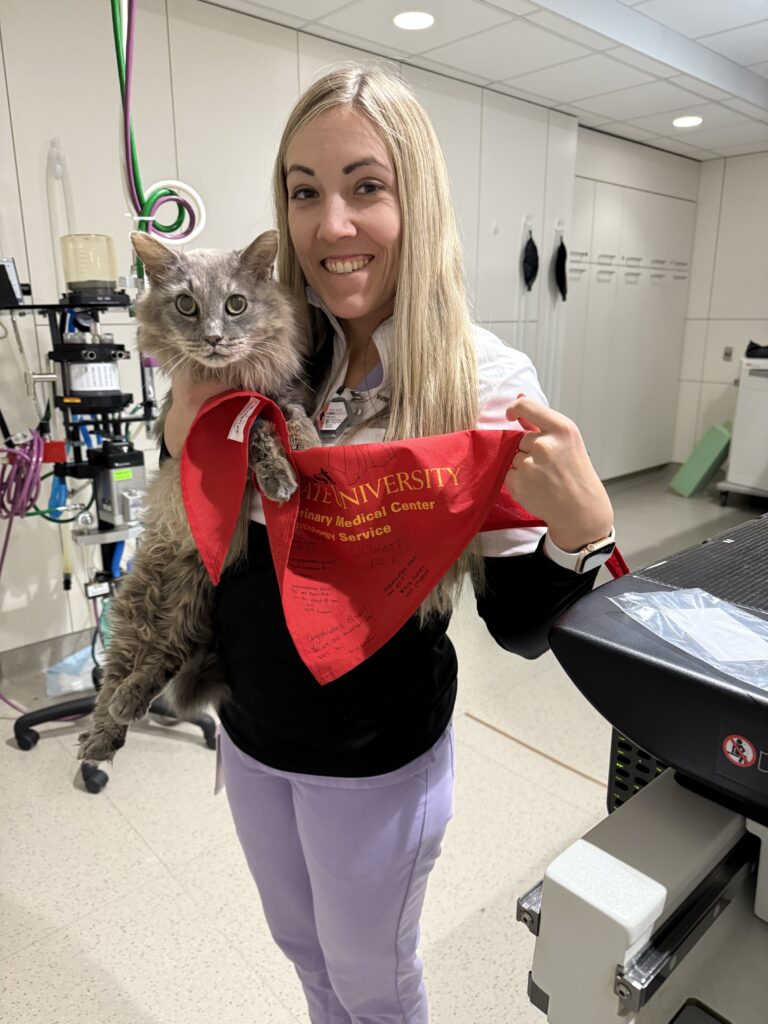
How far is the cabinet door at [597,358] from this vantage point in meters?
5.38

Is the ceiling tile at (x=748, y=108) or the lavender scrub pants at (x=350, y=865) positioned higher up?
the ceiling tile at (x=748, y=108)

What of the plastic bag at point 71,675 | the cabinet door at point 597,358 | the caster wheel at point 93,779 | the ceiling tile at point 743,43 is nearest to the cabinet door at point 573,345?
the cabinet door at point 597,358

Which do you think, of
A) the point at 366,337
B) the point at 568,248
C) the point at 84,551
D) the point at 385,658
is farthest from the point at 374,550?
the point at 568,248

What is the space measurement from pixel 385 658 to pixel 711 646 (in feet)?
1.69

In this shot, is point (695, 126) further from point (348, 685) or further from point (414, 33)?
point (348, 685)

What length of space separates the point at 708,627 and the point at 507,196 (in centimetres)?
439

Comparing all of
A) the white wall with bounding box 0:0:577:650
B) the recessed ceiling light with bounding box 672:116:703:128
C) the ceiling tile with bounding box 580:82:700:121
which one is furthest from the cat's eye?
the recessed ceiling light with bounding box 672:116:703:128

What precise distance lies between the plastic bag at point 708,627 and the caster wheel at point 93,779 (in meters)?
2.11

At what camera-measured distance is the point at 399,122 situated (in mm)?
941

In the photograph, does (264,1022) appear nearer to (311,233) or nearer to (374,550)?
(374,550)

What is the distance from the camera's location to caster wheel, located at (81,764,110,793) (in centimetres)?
223

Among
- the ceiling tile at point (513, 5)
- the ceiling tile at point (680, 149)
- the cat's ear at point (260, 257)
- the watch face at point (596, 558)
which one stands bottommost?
the watch face at point (596, 558)

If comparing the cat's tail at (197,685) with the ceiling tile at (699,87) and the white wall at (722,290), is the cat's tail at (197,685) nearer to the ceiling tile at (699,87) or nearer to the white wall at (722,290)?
the ceiling tile at (699,87)

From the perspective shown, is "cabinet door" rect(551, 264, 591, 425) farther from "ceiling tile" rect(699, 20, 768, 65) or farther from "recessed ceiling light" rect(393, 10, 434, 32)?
"recessed ceiling light" rect(393, 10, 434, 32)
